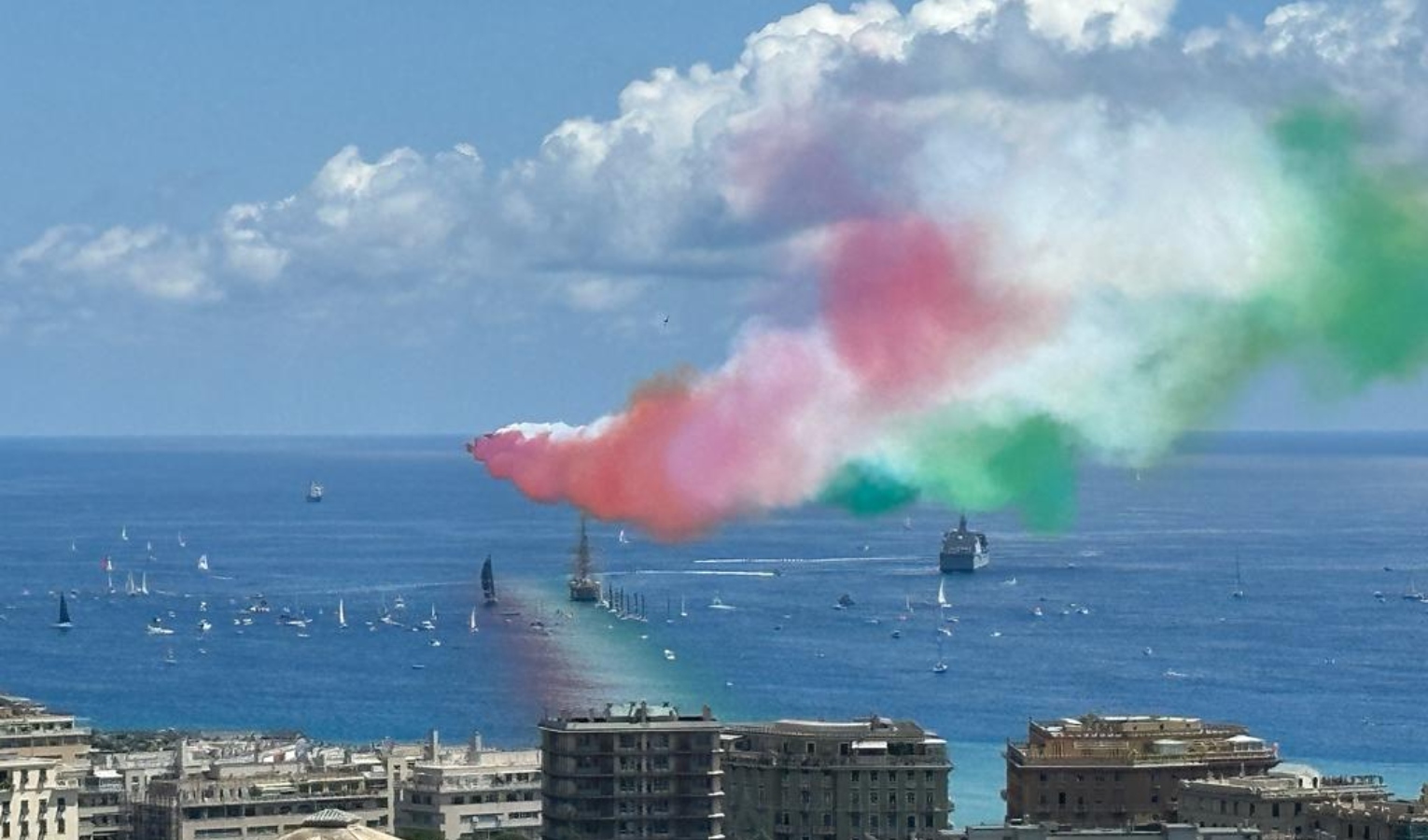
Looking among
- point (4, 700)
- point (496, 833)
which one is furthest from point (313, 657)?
point (496, 833)

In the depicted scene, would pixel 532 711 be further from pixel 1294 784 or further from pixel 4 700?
pixel 1294 784

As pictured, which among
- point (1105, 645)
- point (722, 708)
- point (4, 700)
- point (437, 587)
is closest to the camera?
point (4, 700)

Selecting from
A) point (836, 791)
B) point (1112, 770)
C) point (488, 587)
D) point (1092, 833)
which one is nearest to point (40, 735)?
point (836, 791)

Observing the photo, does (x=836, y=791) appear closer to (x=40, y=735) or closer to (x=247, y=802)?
(x=247, y=802)

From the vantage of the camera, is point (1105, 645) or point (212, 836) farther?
point (1105, 645)

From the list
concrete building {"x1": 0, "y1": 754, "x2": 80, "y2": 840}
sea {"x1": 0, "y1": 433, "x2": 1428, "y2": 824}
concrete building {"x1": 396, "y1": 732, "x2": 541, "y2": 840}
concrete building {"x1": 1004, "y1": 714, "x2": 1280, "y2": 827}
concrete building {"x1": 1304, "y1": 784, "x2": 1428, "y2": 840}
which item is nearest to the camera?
concrete building {"x1": 1304, "y1": 784, "x2": 1428, "y2": 840}

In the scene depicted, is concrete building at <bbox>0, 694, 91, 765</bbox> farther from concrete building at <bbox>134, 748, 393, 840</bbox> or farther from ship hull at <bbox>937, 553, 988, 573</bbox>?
ship hull at <bbox>937, 553, 988, 573</bbox>

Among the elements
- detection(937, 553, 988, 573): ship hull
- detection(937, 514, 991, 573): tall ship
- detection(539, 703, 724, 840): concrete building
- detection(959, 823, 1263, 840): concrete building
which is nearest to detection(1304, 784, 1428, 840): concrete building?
detection(959, 823, 1263, 840): concrete building
